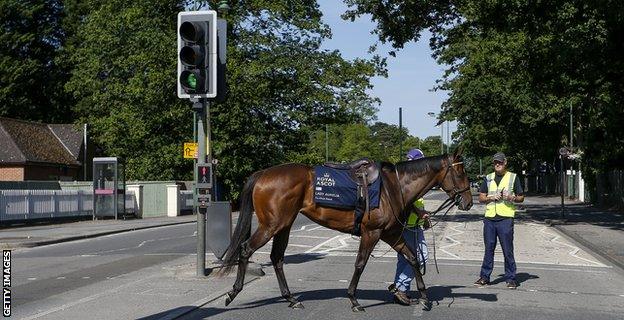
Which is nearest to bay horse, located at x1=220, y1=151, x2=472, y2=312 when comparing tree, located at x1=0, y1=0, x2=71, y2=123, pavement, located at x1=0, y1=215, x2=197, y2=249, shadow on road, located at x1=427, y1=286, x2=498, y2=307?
shadow on road, located at x1=427, y1=286, x2=498, y2=307

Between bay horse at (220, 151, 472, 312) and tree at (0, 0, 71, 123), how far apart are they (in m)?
50.1

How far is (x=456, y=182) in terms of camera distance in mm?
9781

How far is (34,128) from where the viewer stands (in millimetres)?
53719

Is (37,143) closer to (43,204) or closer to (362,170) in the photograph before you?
(43,204)

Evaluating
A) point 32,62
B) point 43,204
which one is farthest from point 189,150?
point 32,62

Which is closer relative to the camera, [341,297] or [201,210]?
[341,297]

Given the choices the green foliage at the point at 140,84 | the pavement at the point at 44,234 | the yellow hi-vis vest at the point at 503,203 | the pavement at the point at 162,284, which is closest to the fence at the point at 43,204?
the pavement at the point at 44,234

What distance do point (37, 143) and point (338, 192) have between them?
4709 centimetres

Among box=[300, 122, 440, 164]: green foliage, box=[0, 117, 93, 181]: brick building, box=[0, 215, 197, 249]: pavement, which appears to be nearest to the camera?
box=[0, 215, 197, 249]: pavement

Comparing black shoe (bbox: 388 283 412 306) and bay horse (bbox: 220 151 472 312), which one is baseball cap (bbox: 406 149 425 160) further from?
black shoe (bbox: 388 283 412 306)

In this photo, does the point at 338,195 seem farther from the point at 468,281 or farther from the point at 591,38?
the point at 591,38

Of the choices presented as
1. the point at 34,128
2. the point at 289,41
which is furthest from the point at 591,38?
the point at 34,128

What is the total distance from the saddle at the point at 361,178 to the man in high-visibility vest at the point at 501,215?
2.75 meters

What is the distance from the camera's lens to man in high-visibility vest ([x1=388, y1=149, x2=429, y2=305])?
9727 millimetres
